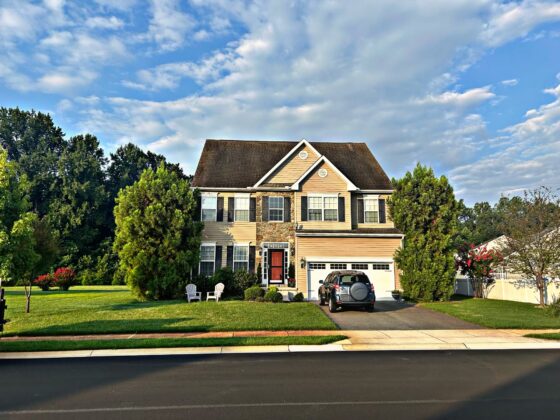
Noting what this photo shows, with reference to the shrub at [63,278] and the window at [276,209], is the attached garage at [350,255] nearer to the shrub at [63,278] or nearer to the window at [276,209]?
the window at [276,209]

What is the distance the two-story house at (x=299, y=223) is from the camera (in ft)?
77.2

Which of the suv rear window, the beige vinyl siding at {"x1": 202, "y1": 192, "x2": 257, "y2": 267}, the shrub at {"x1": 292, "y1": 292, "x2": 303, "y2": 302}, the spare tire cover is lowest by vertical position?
the shrub at {"x1": 292, "y1": 292, "x2": 303, "y2": 302}

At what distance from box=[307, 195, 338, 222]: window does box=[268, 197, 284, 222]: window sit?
1.69m

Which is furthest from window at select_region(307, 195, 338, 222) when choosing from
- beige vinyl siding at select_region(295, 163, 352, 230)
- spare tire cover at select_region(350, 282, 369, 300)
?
spare tire cover at select_region(350, 282, 369, 300)

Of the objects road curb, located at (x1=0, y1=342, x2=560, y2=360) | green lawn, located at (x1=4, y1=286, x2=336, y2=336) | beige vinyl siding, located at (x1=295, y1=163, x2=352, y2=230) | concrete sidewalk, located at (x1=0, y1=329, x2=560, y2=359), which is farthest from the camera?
beige vinyl siding, located at (x1=295, y1=163, x2=352, y2=230)

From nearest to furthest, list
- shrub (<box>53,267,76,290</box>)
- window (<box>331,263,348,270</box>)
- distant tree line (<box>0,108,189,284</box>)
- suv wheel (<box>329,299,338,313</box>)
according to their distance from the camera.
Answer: suv wheel (<box>329,299,338,313</box>), window (<box>331,263,348,270</box>), shrub (<box>53,267,76,290</box>), distant tree line (<box>0,108,189,284</box>)

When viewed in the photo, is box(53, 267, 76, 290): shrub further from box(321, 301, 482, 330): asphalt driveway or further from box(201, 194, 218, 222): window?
box(321, 301, 482, 330): asphalt driveway

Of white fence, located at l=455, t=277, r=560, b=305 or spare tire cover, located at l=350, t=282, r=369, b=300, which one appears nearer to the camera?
spare tire cover, located at l=350, t=282, r=369, b=300

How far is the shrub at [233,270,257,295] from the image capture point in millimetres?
22750

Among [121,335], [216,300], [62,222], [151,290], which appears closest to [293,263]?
[216,300]

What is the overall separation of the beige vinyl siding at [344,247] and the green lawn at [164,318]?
4.85 meters

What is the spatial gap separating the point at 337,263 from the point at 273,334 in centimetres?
1141

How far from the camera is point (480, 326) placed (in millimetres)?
→ 14438

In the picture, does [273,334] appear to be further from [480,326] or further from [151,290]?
[151,290]
